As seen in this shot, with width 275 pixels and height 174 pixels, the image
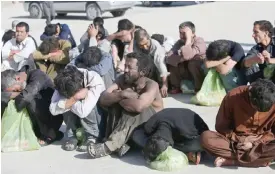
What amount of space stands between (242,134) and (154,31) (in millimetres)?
10490

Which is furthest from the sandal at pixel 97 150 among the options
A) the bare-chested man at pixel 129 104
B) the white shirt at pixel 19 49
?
the white shirt at pixel 19 49

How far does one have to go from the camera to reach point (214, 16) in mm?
18016

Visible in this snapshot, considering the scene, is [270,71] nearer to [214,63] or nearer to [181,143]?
[214,63]

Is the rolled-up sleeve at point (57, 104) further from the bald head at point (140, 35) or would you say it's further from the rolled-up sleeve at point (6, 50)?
the rolled-up sleeve at point (6, 50)

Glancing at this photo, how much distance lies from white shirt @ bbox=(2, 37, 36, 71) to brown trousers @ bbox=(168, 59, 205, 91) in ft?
6.88

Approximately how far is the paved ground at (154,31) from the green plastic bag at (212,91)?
102mm

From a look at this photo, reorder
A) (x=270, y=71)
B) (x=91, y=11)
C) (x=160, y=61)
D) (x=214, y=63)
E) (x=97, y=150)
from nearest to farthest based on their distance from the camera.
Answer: (x=97, y=150), (x=270, y=71), (x=214, y=63), (x=160, y=61), (x=91, y=11)

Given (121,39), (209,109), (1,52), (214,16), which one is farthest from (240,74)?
(214,16)

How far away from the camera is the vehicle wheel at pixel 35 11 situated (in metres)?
21.1

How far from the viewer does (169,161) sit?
4809mm

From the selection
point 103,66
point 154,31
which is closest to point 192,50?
point 103,66

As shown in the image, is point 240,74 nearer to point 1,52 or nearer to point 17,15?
point 1,52

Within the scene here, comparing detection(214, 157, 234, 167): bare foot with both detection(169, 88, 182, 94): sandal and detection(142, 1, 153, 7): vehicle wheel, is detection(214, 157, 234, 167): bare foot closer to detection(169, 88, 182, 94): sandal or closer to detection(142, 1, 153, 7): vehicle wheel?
detection(169, 88, 182, 94): sandal

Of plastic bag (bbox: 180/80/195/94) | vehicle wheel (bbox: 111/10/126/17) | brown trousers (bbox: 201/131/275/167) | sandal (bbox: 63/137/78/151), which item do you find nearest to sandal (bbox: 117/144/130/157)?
sandal (bbox: 63/137/78/151)
